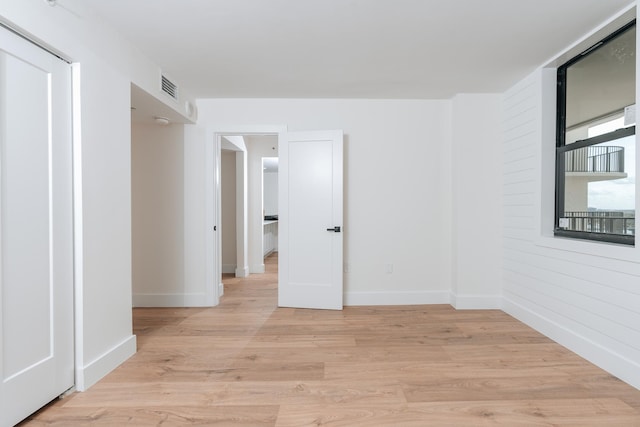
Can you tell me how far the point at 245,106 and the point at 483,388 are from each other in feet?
11.6

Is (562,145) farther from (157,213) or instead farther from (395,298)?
(157,213)

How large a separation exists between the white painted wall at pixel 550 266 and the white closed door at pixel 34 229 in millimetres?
3551

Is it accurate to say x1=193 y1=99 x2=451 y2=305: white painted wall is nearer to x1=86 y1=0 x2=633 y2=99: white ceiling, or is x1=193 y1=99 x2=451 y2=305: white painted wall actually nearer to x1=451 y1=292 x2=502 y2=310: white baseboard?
x1=451 y1=292 x2=502 y2=310: white baseboard

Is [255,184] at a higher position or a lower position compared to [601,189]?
higher

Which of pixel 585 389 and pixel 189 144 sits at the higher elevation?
pixel 189 144

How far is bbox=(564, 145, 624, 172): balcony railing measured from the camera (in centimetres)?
228

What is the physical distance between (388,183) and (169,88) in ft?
8.38

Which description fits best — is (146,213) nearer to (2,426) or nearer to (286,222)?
(286,222)

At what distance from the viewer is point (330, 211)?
11.9ft

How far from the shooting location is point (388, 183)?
3.78 meters

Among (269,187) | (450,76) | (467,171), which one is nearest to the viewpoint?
(450,76)

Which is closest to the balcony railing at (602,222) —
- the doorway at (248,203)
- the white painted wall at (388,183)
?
the white painted wall at (388,183)

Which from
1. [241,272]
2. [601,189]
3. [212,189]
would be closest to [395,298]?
[601,189]

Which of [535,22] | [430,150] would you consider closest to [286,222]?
[430,150]
